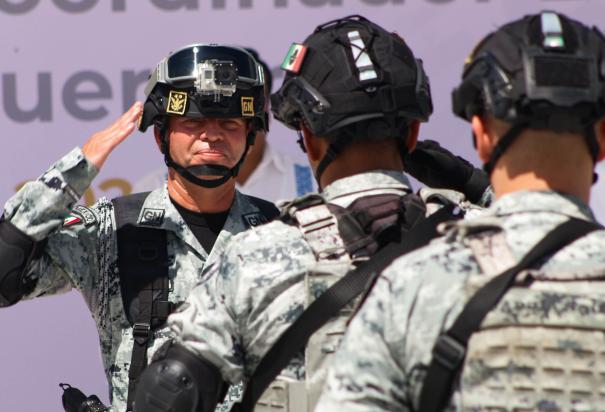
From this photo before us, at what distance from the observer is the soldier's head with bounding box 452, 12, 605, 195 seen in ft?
5.06

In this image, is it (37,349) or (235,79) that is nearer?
(235,79)

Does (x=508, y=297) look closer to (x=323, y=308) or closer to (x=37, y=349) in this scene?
(x=323, y=308)

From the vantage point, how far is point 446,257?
5.01ft

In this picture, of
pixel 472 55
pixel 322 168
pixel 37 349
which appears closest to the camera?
pixel 472 55

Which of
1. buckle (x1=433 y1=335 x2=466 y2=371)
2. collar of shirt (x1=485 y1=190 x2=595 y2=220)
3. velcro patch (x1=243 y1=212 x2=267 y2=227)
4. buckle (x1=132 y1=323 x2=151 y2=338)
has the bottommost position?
buckle (x1=132 y1=323 x2=151 y2=338)

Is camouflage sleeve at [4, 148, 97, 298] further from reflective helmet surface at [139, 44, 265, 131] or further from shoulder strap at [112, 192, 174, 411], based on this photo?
reflective helmet surface at [139, 44, 265, 131]

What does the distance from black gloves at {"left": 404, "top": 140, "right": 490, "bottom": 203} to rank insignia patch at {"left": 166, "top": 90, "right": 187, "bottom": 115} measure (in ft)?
2.09

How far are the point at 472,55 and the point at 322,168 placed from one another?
0.51 metres

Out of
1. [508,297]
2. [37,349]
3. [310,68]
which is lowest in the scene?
[37,349]

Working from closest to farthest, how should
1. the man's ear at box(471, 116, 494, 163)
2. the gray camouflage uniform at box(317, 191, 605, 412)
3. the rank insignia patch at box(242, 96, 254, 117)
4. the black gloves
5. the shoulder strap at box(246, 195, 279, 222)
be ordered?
1. the gray camouflage uniform at box(317, 191, 605, 412)
2. the man's ear at box(471, 116, 494, 163)
3. the black gloves
4. the rank insignia patch at box(242, 96, 254, 117)
5. the shoulder strap at box(246, 195, 279, 222)

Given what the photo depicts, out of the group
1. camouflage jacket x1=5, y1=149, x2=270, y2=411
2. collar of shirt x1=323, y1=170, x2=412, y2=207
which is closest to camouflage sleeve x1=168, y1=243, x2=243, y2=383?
collar of shirt x1=323, y1=170, x2=412, y2=207

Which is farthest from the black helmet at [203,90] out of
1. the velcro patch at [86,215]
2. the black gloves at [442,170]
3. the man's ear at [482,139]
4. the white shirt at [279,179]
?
the man's ear at [482,139]

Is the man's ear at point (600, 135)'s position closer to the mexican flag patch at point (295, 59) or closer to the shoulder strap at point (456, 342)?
the shoulder strap at point (456, 342)

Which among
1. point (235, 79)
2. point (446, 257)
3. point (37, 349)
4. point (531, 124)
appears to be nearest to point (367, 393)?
point (446, 257)
